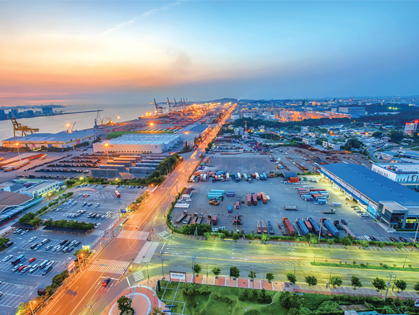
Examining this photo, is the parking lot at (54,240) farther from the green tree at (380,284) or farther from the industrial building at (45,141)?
the industrial building at (45,141)

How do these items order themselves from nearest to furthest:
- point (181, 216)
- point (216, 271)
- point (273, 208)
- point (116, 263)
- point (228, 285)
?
point (228, 285) → point (216, 271) → point (116, 263) → point (181, 216) → point (273, 208)

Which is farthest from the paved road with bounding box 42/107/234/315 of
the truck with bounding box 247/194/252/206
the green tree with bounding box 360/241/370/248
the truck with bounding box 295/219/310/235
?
the green tree with bounding box 360/241/370/248

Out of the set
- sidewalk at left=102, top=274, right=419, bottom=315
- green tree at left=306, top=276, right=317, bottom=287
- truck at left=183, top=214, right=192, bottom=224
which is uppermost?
green tree at left=306, top=276, right=317, bottom=287

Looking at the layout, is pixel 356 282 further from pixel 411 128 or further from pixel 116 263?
pixel 411 128

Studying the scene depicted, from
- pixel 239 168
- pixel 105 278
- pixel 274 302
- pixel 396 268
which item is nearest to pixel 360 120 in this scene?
pixel 239 168

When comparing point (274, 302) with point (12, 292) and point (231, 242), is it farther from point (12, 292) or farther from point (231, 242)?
point (12, 292)

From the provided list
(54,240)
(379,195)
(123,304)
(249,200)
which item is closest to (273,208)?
(249,200)

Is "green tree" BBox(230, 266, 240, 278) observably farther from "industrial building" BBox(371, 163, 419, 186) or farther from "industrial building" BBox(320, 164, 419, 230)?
"industrial building" BBox(371, 163, 419, 186)
